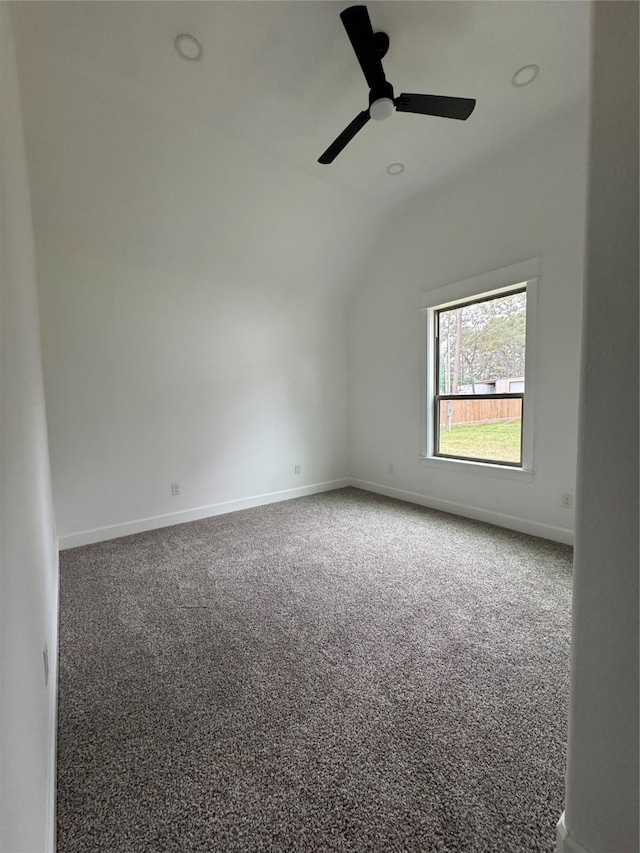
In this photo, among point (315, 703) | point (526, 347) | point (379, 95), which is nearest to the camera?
point (315, 703)

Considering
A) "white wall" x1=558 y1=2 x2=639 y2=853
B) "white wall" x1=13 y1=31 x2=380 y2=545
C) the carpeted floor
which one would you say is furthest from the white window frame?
"white wall" x1=558 y1=2 x2=639 y2=853

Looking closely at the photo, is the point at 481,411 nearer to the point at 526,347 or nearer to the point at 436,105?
the point at 526,347

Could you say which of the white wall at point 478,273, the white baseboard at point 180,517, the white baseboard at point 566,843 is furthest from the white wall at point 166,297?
the white baseboard at point 566,843

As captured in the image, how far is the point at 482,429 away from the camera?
135 inches

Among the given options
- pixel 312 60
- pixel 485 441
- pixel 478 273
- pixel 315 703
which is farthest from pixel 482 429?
pixel 312 60

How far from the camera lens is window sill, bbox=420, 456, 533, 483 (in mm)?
3021

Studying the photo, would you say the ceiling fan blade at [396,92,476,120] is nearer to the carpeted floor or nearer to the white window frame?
the white window frame

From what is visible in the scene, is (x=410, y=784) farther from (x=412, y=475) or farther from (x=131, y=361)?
(x=131, y=361)

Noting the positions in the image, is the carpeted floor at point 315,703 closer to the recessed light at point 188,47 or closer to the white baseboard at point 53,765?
the white baseboard at point 53,765

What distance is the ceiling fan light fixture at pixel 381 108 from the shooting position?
190cm

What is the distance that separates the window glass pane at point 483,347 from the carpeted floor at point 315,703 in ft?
5.21

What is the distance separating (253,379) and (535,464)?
9.81 feet

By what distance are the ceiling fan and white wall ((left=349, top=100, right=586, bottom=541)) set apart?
951 millimetres

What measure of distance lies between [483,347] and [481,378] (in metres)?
0.31
